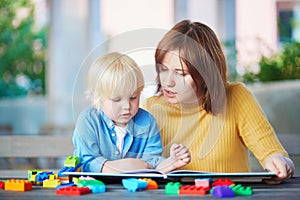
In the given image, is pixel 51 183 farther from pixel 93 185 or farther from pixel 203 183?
pixel 203 183

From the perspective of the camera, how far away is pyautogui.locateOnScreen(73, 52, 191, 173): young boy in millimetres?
1240

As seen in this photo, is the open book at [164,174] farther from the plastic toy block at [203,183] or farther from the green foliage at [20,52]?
the green foliage at [20,52]

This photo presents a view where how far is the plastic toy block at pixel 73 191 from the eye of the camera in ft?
3.58

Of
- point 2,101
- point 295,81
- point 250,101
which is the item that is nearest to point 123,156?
point 250,101

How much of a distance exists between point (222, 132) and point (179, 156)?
28cm

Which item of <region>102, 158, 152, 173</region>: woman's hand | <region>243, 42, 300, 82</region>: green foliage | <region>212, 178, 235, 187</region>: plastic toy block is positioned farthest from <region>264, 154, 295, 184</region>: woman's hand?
<region>243, 42, 300, 82</region>: green foliage

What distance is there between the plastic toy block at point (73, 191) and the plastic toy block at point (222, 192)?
0.77 ft

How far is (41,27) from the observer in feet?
23.6

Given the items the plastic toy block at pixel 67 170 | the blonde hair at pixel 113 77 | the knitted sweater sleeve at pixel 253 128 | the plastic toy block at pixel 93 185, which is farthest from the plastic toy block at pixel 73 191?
the knitted sweater sleeve at pixel 253 128

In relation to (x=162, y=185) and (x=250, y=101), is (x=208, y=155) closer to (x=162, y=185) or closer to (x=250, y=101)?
(x=250, y=101)

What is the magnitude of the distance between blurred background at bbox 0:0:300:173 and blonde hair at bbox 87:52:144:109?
3 centimetres

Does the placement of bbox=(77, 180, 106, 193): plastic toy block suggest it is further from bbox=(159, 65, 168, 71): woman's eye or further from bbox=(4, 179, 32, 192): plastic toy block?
bbox=(159, 65, 168, 71): woman's eye

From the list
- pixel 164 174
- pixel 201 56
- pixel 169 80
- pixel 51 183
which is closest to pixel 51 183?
pixel 51 183

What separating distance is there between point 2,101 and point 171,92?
5792 millimetres
